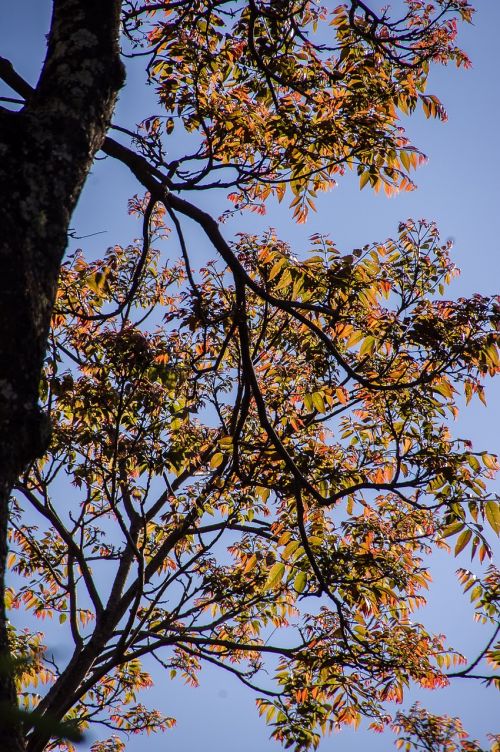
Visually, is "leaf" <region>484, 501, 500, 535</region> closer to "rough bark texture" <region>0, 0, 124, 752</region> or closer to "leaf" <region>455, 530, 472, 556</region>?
"leaf" <region>455, 530, 472, 556</region>

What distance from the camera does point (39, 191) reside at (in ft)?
4.96

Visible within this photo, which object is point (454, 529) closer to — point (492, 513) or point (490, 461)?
point (492, 513)

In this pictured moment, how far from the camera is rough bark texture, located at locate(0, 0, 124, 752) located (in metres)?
1.29

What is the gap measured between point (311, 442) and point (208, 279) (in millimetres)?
1885

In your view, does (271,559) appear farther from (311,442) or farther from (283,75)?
(283,75)

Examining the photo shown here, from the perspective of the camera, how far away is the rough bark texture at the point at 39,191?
1294 mm

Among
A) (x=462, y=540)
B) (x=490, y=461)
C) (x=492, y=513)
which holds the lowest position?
(x=462, y=540)

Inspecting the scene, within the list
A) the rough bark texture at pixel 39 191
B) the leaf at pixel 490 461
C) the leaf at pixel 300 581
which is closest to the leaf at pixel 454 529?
the leaf at pixel 490 461

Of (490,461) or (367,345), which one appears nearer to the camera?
(490,461)

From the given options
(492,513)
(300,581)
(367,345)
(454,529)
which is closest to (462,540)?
(454,529)

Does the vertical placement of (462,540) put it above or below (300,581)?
above

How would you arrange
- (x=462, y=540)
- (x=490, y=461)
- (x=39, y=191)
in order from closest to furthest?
(x=39, y=191) < (x=462, y=540) < (x=490, y=461)

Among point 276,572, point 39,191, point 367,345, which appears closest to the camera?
point 39,191

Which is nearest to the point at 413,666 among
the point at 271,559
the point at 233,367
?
the point at 271,559
